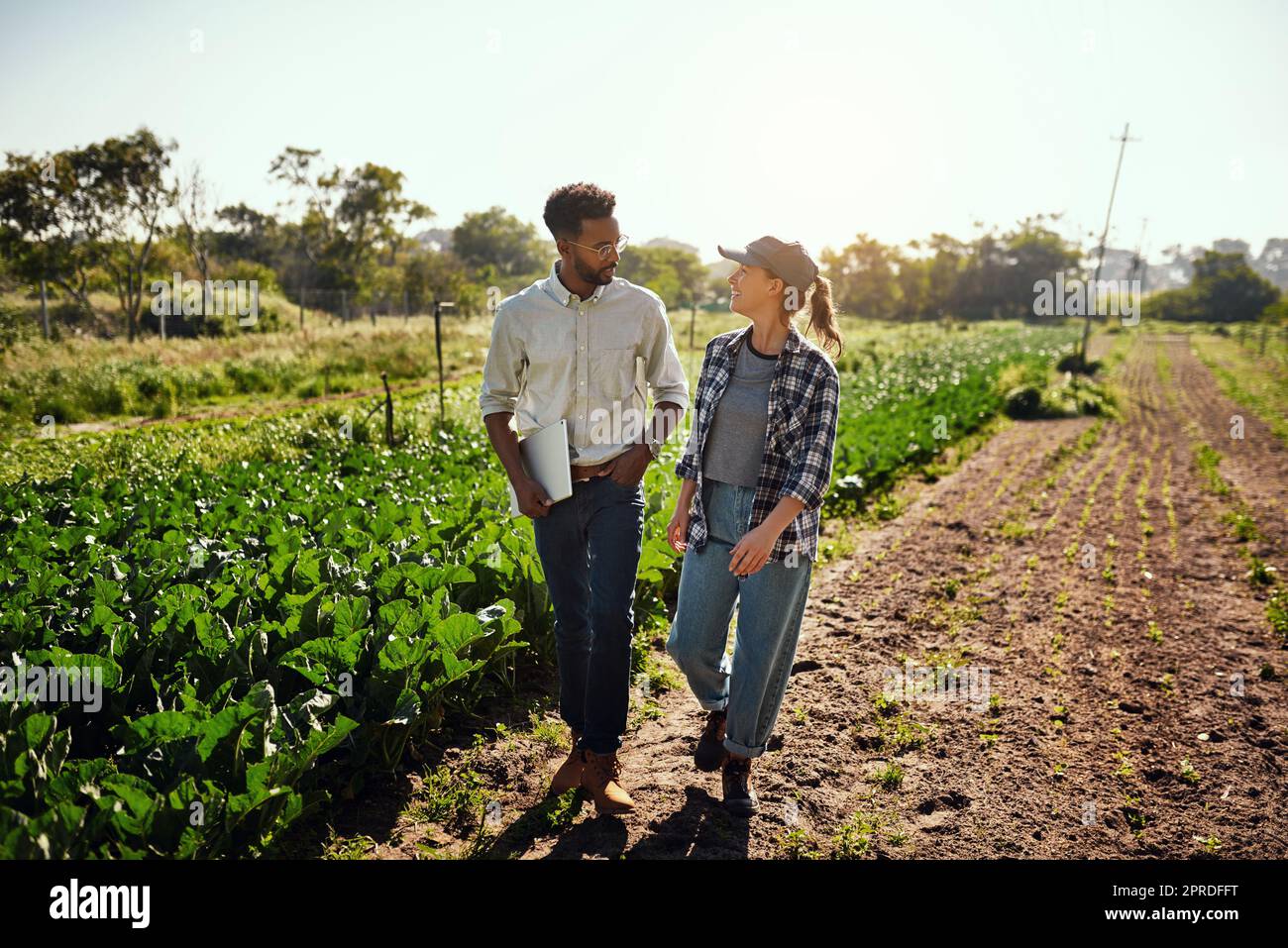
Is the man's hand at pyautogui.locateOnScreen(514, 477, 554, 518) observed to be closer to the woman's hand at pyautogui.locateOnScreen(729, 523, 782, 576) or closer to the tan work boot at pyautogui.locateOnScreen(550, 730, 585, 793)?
the woman's hand at pyautogui.locateOnScreen(729, 523, 782, 576)

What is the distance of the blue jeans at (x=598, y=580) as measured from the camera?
111 inches

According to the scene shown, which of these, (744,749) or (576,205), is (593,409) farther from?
(744,749)

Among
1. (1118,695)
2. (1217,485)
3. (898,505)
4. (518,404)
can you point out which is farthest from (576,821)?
(1217,485)

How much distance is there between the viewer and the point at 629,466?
9.08 feet

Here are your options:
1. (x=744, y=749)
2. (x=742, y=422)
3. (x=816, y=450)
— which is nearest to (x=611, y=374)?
(x=742, y=422)

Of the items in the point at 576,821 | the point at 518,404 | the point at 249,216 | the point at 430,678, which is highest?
the point at 249,216

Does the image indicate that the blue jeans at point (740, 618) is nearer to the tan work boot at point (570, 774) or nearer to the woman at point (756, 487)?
the woman at point (756, 487)

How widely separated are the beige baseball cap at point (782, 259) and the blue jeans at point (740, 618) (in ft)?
2.40

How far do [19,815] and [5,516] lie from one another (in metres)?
3.93

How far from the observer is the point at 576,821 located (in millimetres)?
3072

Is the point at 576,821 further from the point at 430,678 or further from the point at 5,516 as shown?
the point at 5,516

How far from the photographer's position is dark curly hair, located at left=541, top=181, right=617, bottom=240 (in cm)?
267

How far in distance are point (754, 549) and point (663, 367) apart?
765mm
